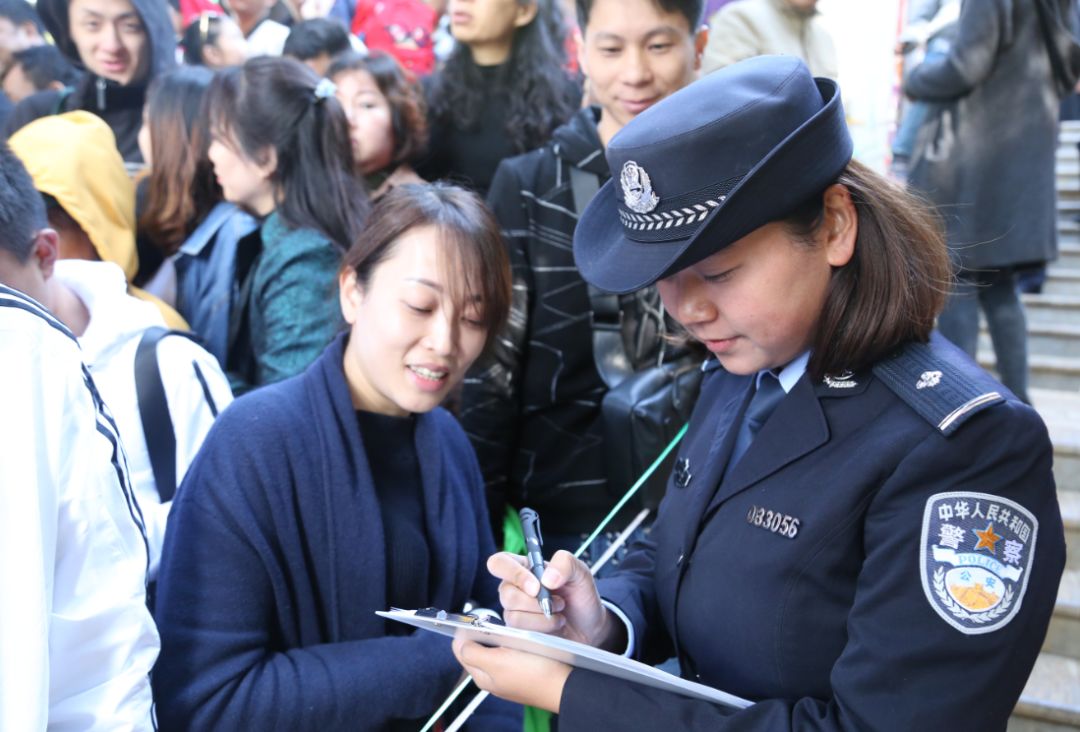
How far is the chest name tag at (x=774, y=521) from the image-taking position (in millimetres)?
1216

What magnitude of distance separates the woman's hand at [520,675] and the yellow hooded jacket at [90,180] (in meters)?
1.40

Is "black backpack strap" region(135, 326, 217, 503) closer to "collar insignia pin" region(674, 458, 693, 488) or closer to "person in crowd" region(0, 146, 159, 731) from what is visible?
"person in crowd" region(0, 146, 159, 731)

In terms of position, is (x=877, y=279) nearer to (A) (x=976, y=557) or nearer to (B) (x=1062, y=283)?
(A) (x=976, y=557)

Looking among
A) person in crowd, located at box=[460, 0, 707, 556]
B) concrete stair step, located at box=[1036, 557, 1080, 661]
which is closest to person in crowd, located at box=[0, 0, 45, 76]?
person in crowd, located at box=[460, 0, 707, 556]

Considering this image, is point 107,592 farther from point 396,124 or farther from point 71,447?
point 396,124

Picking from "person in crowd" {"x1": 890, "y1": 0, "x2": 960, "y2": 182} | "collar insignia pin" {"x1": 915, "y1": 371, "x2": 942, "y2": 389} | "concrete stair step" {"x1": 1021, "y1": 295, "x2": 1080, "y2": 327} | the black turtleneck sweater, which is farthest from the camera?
"concrete stair step" {"x1": 1021, "y1": 295, "x2": 1080, "y2": 327}

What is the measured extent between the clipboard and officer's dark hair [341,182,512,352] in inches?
25.2

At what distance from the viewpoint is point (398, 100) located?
3.11m

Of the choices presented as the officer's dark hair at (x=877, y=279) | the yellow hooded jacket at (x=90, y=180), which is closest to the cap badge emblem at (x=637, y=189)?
the officer's dark hair at (x=877, y=279)

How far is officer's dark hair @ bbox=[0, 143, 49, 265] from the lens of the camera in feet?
4.98

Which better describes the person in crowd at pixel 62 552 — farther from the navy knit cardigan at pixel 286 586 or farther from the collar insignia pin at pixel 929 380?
the collar insignia pin at pixel 929 380

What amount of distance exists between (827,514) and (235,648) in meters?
0.88

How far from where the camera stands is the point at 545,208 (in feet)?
7.69

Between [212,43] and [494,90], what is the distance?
1.40m
